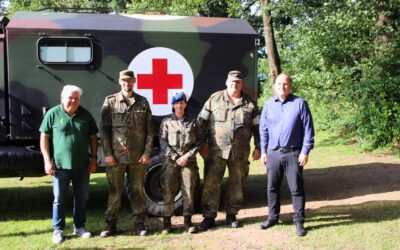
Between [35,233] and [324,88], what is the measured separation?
9113mm

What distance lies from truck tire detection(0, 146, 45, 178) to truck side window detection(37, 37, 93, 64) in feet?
3.55

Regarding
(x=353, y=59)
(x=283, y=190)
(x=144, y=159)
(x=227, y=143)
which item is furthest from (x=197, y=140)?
(x=353, y=59)

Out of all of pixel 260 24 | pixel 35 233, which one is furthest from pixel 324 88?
pixel 260 24

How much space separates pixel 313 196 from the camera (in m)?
7.04

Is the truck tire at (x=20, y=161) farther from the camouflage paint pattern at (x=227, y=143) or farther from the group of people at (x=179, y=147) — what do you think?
the camouflage paint pattern at (x=227, y=143)

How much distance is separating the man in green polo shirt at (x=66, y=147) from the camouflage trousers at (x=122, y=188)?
25cm

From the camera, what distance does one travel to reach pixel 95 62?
19.1ft

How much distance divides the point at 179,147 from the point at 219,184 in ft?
2.22

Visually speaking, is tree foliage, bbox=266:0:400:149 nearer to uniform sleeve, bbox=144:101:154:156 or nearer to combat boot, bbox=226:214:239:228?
combat boot, bbox=226:214:239:228

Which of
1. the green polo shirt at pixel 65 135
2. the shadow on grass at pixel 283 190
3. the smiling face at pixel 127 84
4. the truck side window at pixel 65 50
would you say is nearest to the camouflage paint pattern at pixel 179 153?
the smiling face at pixel 127 84

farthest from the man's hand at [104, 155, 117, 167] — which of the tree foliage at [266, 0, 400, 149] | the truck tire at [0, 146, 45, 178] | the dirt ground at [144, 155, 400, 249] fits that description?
the tree foliage at [266, 0, 400, 149]

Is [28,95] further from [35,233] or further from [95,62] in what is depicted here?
[35,233]

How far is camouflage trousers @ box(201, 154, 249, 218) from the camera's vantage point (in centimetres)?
535

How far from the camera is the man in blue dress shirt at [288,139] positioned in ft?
16.6
